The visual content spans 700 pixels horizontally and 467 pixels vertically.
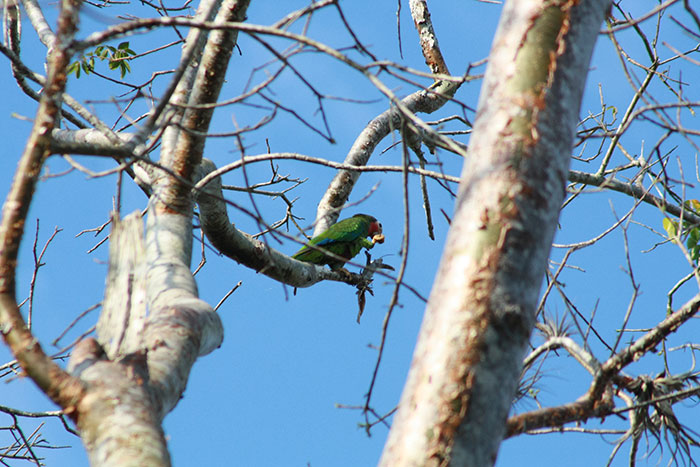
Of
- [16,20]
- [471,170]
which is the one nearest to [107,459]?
[471,170]

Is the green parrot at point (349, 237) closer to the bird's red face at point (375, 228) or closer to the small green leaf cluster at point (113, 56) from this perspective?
→ the bird's red face at point (375, 228)

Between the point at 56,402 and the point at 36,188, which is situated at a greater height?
the point at 36,188

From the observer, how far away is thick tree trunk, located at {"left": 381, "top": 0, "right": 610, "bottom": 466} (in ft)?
5.02

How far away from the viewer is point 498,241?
165 centimetres

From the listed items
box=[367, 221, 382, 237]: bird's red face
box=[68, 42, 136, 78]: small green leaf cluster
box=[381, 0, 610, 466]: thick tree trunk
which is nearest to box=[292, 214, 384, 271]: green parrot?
box=[367, 221, 382, 237]: bird's red face

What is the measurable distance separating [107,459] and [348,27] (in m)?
1.63

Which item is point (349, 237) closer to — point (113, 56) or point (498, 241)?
point (113, 56)

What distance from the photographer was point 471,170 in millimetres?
1811

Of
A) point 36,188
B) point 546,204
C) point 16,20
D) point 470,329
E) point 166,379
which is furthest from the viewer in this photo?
point 16,20

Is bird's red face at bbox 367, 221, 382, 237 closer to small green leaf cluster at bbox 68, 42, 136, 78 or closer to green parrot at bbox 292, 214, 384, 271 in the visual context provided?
green parrot at bbox 292, 214, 384, 271

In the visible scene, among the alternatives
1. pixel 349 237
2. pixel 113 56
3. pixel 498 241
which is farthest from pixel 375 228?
pixel 498 241

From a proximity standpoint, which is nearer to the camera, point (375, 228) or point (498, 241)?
point (498, 241)

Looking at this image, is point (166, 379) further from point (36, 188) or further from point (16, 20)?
point (16, 20)

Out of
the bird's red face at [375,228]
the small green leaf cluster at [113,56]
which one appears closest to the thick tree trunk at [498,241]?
the small green leaf cluster at [113,56]
